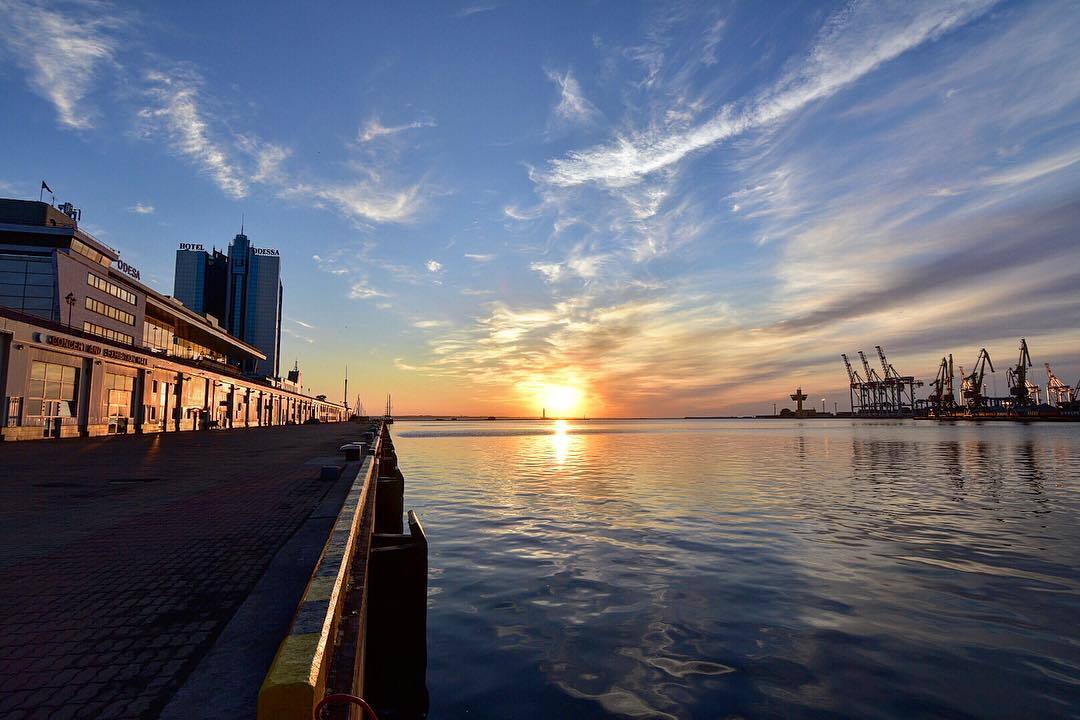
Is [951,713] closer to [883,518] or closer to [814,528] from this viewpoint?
[814,528]

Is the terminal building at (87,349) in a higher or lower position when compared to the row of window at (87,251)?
lower

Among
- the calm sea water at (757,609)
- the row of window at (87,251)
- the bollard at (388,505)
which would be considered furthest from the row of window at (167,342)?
the bollard at (388,505)

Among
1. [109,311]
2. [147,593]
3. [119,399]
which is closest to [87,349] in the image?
[119,399]

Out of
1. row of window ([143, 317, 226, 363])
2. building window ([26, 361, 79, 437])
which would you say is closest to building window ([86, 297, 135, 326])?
row of window ([143, 317, 226, 363])

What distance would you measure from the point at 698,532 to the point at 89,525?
1518 cm

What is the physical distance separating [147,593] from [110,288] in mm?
73436

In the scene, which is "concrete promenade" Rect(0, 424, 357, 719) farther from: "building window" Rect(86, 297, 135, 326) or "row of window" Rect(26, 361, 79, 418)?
"building window" Rect(86, 297, 135, 326)

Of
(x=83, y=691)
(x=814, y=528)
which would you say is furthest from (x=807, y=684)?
(x=814, y=528)

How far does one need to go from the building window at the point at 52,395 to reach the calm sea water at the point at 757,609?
1315 inches

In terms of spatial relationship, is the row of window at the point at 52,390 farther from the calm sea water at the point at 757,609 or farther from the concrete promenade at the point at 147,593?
the calm sea water at the point at 757,609

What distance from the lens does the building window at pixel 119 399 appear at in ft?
150

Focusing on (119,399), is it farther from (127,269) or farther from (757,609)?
(757,609)

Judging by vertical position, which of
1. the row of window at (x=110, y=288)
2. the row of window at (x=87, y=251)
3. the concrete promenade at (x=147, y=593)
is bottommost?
the concrete promenade at (x=147, y=593)

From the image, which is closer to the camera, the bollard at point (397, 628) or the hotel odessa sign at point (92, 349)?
the bollard at point (397, 628)
